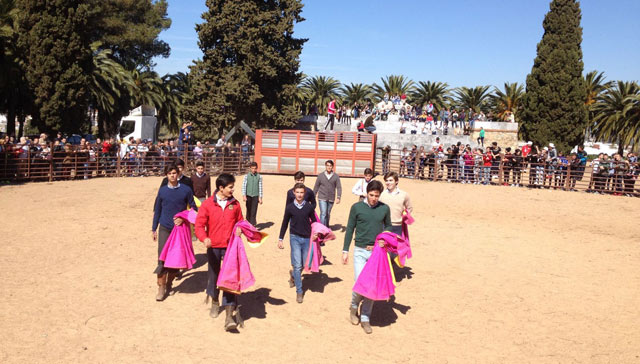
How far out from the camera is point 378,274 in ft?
21.1

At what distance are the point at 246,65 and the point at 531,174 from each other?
20.3 m

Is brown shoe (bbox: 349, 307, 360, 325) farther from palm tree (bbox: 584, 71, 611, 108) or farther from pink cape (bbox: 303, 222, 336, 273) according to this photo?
palm tree (bbox: 584, 71, 611, 108)

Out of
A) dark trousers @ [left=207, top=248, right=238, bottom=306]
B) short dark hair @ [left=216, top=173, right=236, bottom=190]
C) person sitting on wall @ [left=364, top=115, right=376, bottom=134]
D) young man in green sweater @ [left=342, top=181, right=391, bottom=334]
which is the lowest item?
dark trousers @ [left=207, top=248, right=238, bottom=306]

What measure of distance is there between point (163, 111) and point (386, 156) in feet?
77.3

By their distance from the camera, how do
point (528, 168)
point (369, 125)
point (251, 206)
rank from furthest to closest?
1. point (369, 125)
2. point (528, 168)
3. point (251, 206)

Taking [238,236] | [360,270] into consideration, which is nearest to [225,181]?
[238,236]

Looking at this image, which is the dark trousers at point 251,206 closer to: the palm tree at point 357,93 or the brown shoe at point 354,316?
the brown shoe at point 354,316

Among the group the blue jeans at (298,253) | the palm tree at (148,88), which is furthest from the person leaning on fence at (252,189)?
the palm tree at (148,88)

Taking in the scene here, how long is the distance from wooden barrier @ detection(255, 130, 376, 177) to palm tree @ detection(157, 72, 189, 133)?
18.7 m

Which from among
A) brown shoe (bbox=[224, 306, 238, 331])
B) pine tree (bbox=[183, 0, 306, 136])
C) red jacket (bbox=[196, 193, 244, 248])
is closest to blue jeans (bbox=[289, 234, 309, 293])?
red jacket (bbox=[196, 193, 244, 248])

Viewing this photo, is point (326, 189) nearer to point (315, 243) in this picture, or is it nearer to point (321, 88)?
point (315, 243)

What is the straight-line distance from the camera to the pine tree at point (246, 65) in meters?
35.5

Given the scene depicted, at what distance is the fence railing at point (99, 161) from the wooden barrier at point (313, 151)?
5.36ft

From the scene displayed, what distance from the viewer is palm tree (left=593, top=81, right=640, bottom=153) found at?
3531cm
